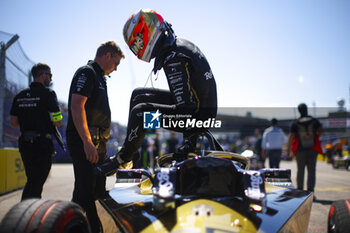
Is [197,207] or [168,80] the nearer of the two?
[197,207]

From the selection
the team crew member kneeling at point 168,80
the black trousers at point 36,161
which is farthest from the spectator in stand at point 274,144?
the black trousers at point 36,161

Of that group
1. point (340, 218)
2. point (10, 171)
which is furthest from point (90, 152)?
point (10, 171)

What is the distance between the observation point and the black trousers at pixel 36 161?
2.95 meters

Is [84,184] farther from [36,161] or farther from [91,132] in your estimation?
[36,161]

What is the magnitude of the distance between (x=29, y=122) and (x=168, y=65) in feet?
6.02

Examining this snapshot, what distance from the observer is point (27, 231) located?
4.22 feet

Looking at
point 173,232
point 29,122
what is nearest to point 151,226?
point 173,232

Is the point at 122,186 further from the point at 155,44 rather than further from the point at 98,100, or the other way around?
the point at 155,44

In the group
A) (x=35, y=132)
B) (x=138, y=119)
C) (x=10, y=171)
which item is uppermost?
(x=138, y=119)

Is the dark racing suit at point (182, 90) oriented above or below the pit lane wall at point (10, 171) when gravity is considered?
above

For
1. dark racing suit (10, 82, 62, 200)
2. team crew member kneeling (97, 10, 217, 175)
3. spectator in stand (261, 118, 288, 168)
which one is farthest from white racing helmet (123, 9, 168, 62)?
spectator in stand (261, 118, 288, 168)

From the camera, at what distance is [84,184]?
243 cm

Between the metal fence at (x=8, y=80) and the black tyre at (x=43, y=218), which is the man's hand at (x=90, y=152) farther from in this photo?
the metal fence at (x=8, y=80)

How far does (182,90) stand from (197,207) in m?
1.06
